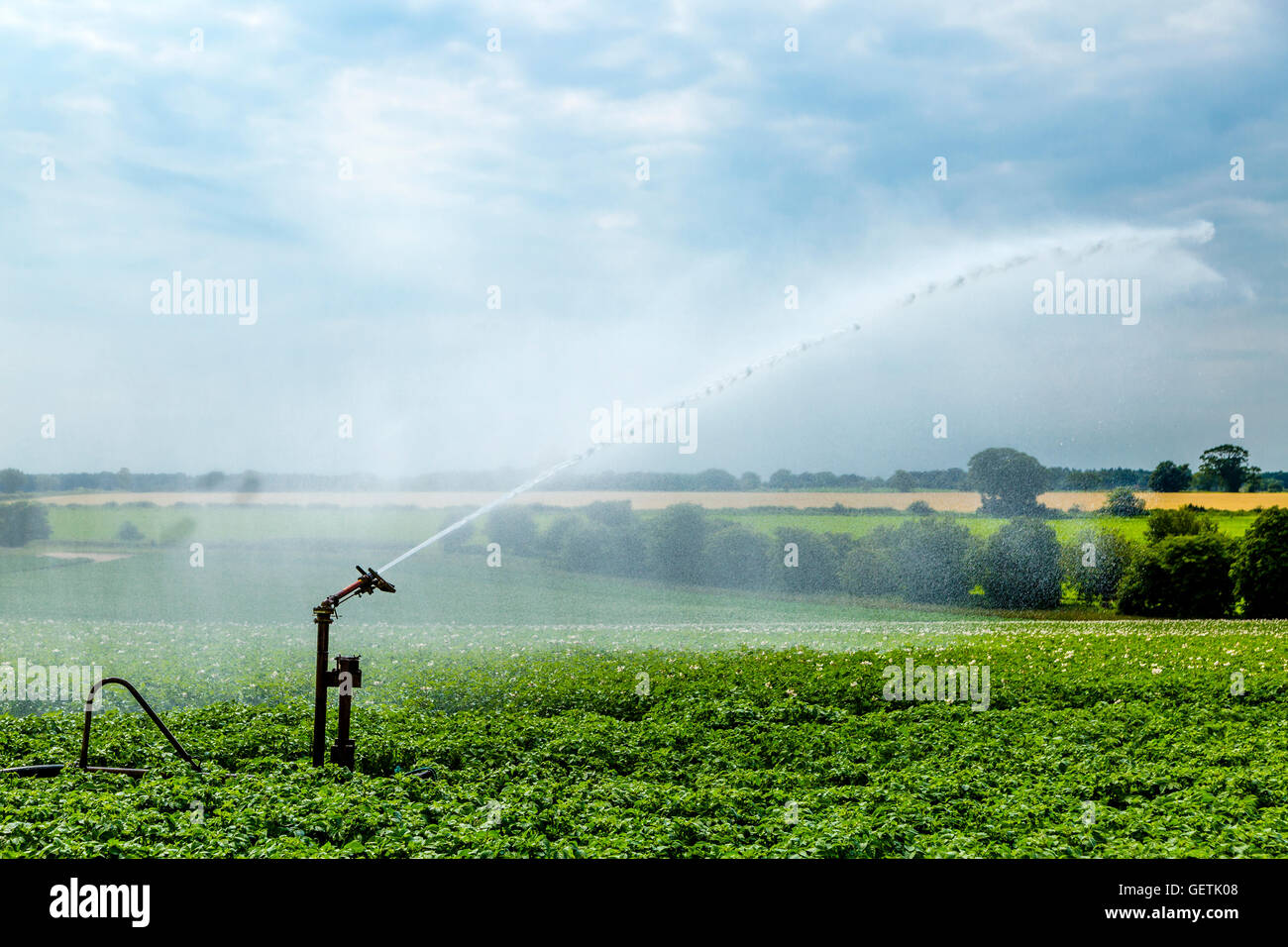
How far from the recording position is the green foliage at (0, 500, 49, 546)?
119 ft

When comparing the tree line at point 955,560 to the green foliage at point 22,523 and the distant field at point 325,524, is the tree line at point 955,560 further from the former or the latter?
the green foliage at point 22,523

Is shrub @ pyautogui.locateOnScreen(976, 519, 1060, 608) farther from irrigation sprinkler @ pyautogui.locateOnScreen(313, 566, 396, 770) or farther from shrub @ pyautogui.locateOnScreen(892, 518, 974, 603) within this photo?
irrigation sprinkler @ pyautogui.locateOnScreen(313, 566, 396, 770)

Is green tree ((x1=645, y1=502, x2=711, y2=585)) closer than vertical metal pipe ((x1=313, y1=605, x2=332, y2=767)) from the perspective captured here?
No

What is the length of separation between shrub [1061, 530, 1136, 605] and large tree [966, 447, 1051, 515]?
447 centimetres

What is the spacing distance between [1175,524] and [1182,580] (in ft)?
13.8

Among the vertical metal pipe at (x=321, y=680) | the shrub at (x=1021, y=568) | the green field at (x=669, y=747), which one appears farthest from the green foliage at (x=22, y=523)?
the shrub at (x=1021, y=568)

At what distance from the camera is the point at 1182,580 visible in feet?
106

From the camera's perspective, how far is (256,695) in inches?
570

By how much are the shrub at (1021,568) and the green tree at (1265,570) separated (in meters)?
5.57

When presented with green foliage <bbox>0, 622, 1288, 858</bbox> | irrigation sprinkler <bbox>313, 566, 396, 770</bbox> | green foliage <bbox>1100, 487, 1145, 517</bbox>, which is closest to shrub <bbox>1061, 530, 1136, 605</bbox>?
green foliage <bbox>1100, 487, 1145, 517</bbox>

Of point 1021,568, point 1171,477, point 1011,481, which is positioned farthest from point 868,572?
point 1171,477

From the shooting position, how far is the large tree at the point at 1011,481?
38781mm
